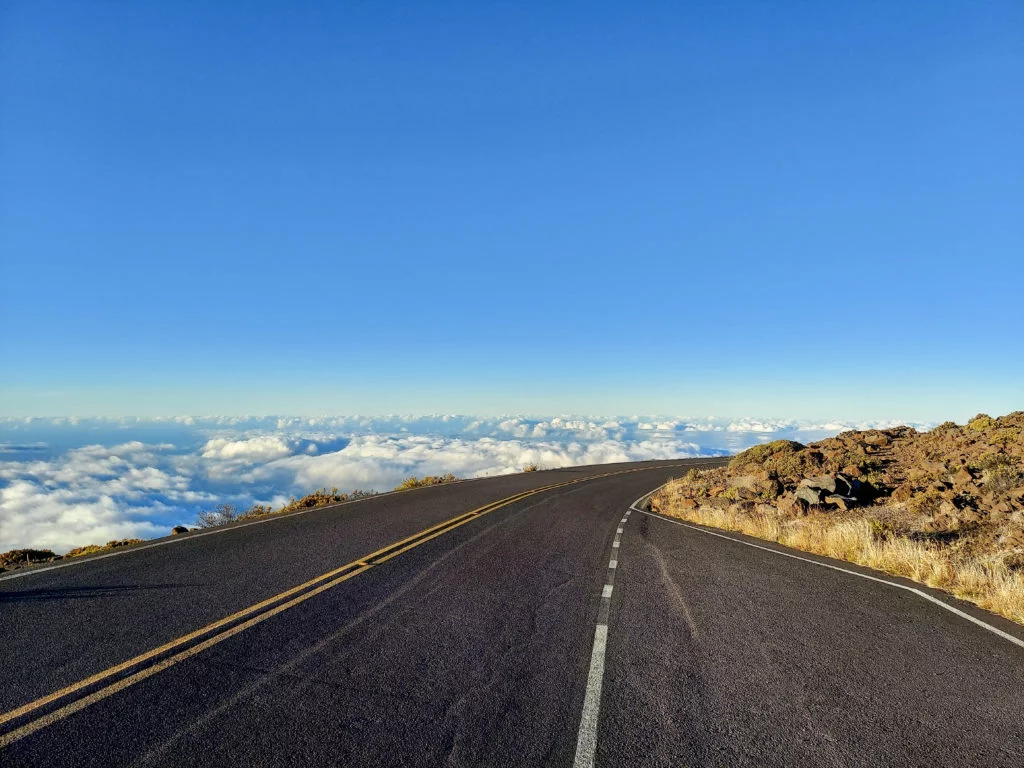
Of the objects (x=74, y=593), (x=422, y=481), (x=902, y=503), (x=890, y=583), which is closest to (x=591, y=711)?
(x=74, y=593)

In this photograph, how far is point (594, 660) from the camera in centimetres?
521

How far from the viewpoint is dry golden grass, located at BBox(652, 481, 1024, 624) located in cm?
760

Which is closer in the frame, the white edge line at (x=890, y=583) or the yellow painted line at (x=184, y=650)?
the yellow painted line at (x=184, y=650)

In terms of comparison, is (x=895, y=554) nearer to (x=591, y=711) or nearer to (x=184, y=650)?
(x=591, y=711)

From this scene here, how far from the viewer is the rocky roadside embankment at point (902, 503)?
356 inches

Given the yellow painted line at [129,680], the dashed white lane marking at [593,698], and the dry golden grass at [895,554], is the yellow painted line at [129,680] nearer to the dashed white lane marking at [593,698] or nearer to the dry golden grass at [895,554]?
the dashed white lane marking at [593,698]

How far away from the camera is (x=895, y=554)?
9.84 metres

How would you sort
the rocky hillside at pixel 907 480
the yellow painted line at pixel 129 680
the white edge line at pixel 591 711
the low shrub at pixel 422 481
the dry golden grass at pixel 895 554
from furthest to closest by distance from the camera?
the low shrub at pixel 422 481 → the rocky hillside at pixel 907 480 → the dry golden grass at pixel 895 554 → the yellow painted line at pixel 129 680 → the white edge line at pixel 591 711

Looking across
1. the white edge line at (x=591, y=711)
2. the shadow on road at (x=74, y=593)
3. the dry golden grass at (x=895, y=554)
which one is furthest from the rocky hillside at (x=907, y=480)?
the shadow on road at (x=74, y=593)

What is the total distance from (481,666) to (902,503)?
48.4ft

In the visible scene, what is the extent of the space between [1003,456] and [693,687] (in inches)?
684

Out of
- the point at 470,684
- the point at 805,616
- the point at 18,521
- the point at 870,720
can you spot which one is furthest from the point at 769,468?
the point at 18,521

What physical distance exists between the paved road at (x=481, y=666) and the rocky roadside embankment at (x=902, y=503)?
5.09 ft

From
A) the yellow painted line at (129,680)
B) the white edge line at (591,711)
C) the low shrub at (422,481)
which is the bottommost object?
the low shrub at (422,481)
